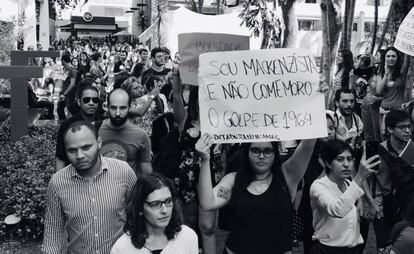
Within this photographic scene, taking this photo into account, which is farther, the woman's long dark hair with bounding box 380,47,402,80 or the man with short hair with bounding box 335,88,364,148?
the woman's long dark hair with bounding box 380,47,402,80

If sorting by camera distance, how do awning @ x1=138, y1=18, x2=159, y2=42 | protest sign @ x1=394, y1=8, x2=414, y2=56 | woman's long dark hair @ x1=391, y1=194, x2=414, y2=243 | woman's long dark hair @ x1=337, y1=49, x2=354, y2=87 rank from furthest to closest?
1. awning @ x1=138, y1=18, x2=159, y2=42
2. woman's long dark hair @ x1=337, y1=49, x2=354, y2=87
3. protest sign @ x1=394, y1=8, x2=414, y2=56
4. woman's long dark hair @ x1=391, y1=194, x2=414, y2=243

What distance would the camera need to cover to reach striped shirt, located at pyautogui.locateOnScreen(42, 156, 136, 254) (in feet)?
11.6

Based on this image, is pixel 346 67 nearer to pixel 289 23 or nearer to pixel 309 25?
pixel 289 23

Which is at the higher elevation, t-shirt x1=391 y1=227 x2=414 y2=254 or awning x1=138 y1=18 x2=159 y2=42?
awning x1=138 y1=18 x2=159 y2=42

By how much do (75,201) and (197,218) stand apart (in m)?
2.11

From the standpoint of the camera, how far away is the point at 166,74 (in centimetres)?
990

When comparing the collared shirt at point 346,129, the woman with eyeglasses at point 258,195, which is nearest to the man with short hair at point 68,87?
the collared shirt at point 346,129

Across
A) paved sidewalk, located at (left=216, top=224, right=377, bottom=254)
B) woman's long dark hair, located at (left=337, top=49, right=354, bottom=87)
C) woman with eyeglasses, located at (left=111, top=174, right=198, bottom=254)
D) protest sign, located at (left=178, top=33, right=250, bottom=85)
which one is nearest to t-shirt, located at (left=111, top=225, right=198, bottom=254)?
woman with eyeglasses, located at (left=111, top=174, right=198, bottom=254)

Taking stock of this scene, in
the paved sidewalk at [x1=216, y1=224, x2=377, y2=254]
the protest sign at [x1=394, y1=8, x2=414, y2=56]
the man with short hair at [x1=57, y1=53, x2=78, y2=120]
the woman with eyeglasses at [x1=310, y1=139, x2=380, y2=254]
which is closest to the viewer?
the woman with eyeglasses at [x1=310, y1=139, x2=380, y2=254]

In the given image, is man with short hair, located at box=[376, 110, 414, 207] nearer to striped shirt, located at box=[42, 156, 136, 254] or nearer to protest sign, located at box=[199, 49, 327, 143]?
protest sign, located at box=[199, 49, 327, 143]

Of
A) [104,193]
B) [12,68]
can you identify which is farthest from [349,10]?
[104,193]

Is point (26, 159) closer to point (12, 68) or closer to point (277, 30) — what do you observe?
point (12, 68)

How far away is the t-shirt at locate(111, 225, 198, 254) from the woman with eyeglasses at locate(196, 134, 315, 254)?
27.5 inches

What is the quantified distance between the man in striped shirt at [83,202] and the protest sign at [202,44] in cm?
220
